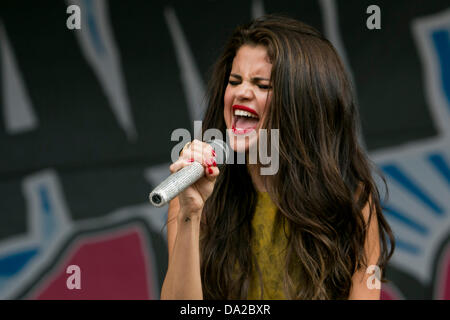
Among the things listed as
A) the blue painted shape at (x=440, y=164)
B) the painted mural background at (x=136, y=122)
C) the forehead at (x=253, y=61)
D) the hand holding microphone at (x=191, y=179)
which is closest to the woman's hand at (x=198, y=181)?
the hand holding microphone at (x=191, y=179)

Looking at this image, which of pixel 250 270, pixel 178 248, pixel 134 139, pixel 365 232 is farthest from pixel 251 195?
pixel 134 139

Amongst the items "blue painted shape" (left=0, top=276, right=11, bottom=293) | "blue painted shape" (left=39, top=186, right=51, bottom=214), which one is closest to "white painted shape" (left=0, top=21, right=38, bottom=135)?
"blue painted shape" (left=39, top=186, right=51, bottom=214)

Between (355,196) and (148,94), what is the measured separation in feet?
6.39

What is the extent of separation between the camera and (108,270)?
3.50m

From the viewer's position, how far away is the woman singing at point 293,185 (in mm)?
1729

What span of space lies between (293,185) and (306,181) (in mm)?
41

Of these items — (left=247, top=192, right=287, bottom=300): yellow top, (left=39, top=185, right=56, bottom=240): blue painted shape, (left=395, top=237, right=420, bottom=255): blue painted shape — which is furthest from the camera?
(left=395, top=237, right=420, bottom=255): blue painted shape

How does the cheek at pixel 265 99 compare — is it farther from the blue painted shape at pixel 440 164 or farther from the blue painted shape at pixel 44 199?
the blue painted shape at pixel 440 164

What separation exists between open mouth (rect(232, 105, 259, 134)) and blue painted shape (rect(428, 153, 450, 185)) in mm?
2183

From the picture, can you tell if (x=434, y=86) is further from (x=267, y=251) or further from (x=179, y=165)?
(x=179, y=165)

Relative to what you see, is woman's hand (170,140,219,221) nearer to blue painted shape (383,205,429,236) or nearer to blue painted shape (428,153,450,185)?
blue painted shape (383,205,429,236)

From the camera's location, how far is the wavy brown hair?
68.1 inches

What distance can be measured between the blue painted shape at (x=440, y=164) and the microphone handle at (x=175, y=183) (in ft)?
8.33

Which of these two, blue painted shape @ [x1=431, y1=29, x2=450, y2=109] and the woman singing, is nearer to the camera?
the woman singing
